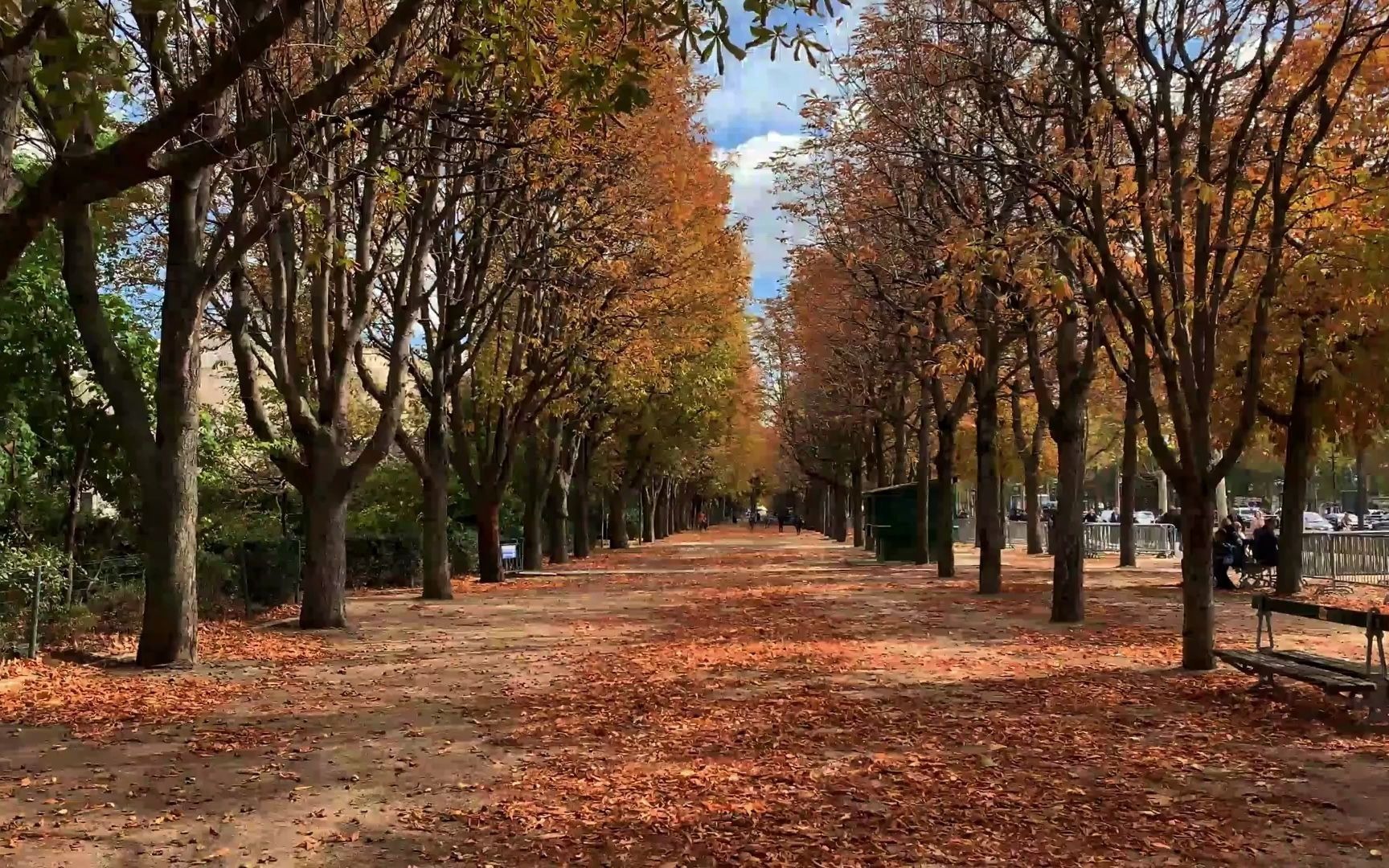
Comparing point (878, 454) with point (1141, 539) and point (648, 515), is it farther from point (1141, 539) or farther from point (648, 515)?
point (648, 515)

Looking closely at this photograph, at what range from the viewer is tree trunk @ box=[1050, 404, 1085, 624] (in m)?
14.4

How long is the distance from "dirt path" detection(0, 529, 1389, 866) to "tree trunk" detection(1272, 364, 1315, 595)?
636 cm

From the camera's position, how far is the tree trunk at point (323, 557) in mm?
13781

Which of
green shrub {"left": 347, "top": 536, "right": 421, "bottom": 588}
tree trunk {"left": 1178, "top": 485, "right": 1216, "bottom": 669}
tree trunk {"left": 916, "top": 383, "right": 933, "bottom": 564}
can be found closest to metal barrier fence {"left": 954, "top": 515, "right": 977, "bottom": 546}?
tree trunk {"left": 916, "top": 383, "right": 933, "bottom": 564}

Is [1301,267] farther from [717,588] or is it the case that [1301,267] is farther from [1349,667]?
[717,588]

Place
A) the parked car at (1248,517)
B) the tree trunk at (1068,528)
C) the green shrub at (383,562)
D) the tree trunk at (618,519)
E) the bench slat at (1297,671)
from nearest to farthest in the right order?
1. the bench slat at (1297,671)
2. the tree trunk at (1068,528)
3. the green shrub at (383,562)
4. the parked car at (1248,517)
5. the tree trunk at (618,519)

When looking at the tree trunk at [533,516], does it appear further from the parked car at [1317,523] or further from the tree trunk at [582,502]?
the parked car at [1317,523]

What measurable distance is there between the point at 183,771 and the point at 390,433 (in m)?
7.97

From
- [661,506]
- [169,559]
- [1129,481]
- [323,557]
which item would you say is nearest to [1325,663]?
[169,559]

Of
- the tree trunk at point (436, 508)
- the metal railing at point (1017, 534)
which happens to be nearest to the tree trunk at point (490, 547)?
the tree trunk at point (436, 508)

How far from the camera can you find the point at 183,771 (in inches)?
263

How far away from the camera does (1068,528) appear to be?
14.4m

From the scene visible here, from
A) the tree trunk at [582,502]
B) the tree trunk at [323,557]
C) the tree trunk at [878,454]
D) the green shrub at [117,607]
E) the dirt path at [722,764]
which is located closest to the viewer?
the dirt path at [722,764]

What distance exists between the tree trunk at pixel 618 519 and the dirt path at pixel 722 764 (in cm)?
2925
